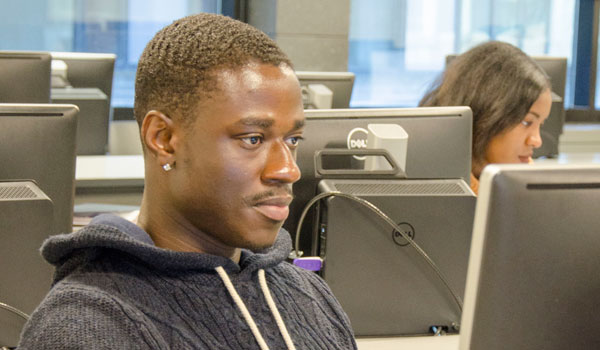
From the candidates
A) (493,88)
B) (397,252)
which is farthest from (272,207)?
(493,88)

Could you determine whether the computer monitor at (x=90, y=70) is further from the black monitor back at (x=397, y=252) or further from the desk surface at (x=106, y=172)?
the black monitor back at (x=397, y=252)

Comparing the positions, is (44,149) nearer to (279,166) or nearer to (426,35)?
(279,166)

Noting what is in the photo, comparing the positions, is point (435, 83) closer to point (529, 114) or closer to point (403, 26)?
point (529, 114)

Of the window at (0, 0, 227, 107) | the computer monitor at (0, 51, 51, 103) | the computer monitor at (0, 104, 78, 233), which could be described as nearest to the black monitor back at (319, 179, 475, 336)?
the computer monitor at (0, 104, 78, 233)

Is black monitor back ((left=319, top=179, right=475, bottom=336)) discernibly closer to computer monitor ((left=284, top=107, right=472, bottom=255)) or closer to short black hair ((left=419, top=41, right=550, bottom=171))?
computer monitor ((left=284, top=107, right=472, bottom=255))

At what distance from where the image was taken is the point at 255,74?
889mm

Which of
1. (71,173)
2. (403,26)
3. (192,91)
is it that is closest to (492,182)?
(192,91)

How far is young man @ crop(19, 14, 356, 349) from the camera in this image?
842 millimetres

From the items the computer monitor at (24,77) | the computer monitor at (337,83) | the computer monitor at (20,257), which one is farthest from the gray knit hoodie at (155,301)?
the computer monitor at (337,83)

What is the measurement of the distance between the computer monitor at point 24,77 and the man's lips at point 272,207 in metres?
1.63

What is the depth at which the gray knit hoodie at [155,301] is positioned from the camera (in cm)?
77

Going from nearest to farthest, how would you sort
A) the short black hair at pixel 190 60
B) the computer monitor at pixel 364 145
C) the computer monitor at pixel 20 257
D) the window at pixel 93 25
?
the short black hair at pixel 190 60
the computer monitor at pixel 20 257
the computer monitor at pixel 364 145
the window at pixel 93 25

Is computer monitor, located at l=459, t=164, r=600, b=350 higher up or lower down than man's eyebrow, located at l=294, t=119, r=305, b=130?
lower down

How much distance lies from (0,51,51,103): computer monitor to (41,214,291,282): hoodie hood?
5.24 feet
